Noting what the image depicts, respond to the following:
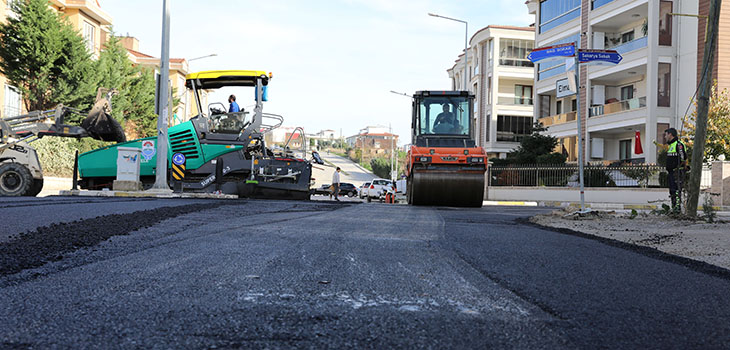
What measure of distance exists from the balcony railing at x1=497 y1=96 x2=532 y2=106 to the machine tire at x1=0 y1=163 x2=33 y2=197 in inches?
1362

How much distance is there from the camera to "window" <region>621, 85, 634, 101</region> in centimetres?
2969

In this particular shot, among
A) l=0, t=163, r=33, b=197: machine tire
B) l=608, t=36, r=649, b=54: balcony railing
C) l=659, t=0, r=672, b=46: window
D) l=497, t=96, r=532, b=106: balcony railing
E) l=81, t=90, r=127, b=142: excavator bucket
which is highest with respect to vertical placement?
l=659, t=0, r=672, b=46: window

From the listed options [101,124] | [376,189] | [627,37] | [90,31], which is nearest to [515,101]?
[627,37]

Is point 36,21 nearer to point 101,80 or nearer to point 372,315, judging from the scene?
point 101,80

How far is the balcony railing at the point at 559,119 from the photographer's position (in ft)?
107

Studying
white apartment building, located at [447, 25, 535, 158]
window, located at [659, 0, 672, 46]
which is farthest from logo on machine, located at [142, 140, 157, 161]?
white apartment building, located at [447, 25, 535, 158]

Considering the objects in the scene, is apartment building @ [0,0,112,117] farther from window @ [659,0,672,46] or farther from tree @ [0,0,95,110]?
window @ [659,0,672,46]

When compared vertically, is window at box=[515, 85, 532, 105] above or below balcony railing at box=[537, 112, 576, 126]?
above

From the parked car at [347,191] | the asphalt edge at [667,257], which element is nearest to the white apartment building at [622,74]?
the parked car at [347,191]

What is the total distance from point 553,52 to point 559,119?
2228 centimetres

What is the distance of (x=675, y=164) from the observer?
11.6 m

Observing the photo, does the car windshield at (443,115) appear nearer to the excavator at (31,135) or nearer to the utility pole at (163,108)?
the utility pole at (163,108)

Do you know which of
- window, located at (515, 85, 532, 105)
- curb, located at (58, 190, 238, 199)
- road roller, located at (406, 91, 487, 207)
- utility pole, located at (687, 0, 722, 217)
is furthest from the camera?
window, located at (515, 85, 532, 105)

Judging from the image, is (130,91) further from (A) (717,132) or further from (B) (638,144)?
(A) (717,132)
